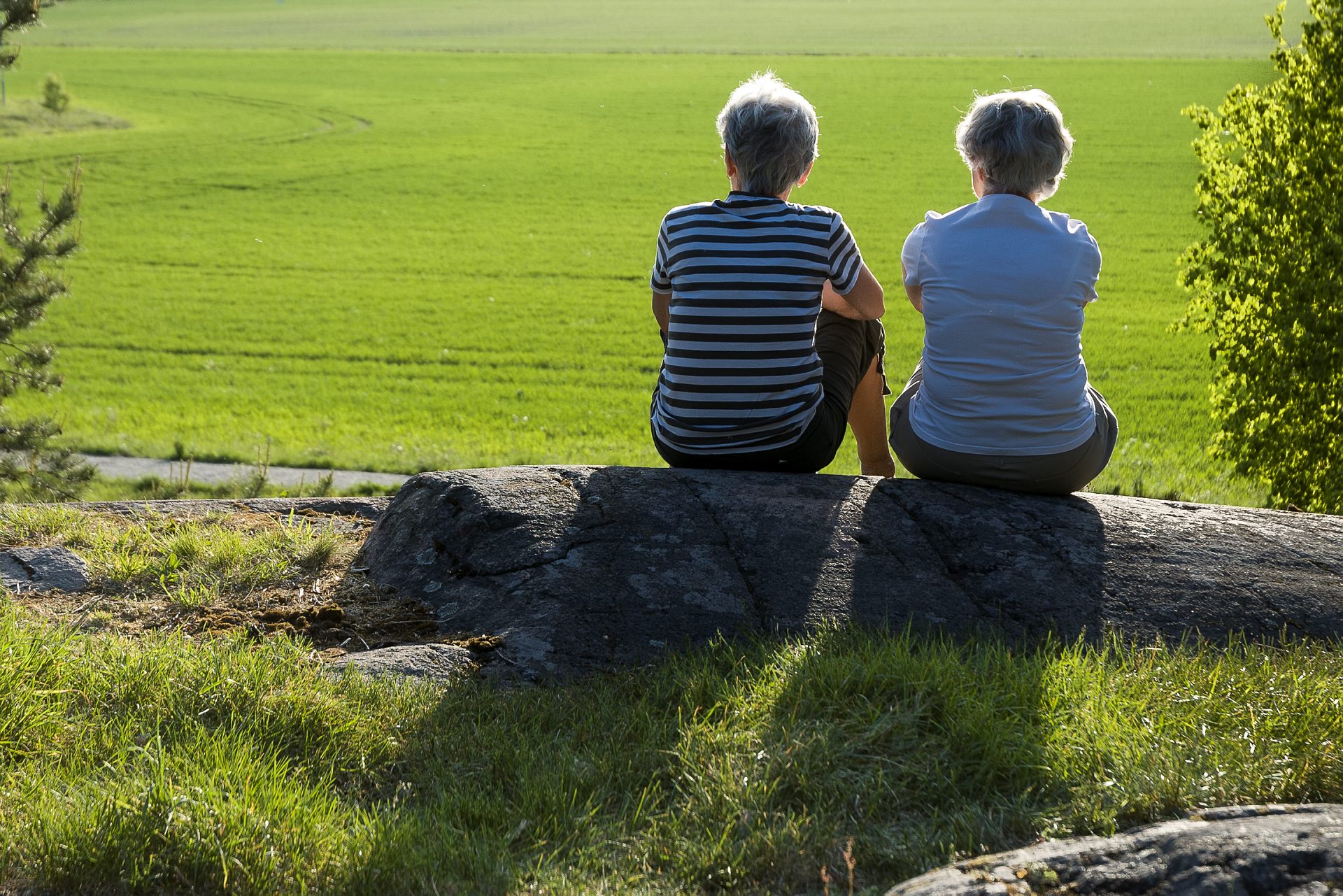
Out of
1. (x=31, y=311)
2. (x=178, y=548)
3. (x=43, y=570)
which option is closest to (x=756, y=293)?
(x=178, y=548)

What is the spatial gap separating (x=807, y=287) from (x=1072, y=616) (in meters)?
1.38

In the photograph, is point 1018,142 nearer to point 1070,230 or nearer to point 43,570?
point 1070,230

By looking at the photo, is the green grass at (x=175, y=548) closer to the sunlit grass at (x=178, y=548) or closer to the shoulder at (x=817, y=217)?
the sunlit grass at (x=178, y=548)

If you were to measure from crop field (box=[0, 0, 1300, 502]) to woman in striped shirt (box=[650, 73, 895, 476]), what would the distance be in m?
5.60

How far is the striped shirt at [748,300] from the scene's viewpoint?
12.9ft

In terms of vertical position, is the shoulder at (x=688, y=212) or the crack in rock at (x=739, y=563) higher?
the shoulder at (x=688, y=212)

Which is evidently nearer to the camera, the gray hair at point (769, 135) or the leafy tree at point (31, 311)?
the gray hair at point (769, 135)

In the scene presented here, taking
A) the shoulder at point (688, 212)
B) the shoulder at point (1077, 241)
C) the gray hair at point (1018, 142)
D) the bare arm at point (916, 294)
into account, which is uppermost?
the gray hair at point (1018, 142)

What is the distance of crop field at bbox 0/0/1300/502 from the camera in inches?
466

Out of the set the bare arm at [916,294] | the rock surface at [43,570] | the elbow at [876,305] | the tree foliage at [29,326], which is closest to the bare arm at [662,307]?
the elbow at [876,305]

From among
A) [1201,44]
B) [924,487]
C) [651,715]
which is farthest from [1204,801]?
[1201,44]

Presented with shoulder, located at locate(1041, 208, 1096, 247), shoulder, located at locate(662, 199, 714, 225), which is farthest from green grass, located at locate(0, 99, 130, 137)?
shoulder, located at locate(1041, 208, 1096, 247)

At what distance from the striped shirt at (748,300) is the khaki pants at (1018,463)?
0.43 meters

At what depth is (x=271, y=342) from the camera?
50.1 ft
